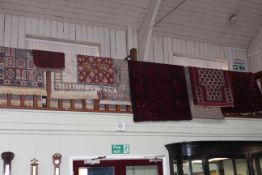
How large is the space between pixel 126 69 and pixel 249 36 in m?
5.72

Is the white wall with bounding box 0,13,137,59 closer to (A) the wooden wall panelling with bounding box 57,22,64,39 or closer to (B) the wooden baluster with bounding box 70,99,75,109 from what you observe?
(A) the wooden wall panelling with bounding box 57,22,64,39

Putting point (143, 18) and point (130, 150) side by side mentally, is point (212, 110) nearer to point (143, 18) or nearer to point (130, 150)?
point (130, 150)

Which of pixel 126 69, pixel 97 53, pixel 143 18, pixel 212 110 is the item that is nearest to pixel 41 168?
pixel 126 69

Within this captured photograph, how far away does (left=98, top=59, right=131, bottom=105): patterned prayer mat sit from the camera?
6.31 metres

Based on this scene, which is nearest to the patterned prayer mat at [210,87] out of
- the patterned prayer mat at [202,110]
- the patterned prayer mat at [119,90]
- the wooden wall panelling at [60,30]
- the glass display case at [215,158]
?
the patterned prayer mat at [202,110]

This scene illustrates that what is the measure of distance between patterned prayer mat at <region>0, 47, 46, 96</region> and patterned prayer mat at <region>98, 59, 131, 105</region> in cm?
102

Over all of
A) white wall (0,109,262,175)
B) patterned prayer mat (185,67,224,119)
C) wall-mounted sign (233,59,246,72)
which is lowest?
white wall (0,109,262,175)

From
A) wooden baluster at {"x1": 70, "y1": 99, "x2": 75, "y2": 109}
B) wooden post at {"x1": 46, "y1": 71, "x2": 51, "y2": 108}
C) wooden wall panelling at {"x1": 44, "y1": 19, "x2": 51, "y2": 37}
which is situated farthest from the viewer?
wooden wall panelling at {"x1": 44, "y1": 19, "x2": 51, "y2": 37}

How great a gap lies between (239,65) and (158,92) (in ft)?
16.4

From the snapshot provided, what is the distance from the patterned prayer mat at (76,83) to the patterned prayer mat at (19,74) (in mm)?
249

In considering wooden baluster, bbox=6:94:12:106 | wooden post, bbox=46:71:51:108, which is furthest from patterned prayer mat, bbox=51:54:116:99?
wooden baluster, bbox=6:94:12:106

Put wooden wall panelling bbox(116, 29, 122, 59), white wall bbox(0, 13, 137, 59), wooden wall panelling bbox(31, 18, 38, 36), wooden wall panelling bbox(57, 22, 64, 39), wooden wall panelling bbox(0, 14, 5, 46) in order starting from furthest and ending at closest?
1. wooden wall panelling bbox(116, 29, 122, 59)
2. wooden wall panelling bbox(57, 22, 64, 39)
3. wooden wall panelling bbox(31, 18, 38, 36)
4. white wall bbox(0, 13, 137, 59)
5. wooden wall panelling bbox(0, 14, 5, 46)

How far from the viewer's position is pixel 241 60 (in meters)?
11.1

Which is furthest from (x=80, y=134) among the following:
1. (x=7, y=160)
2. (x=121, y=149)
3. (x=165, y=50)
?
(x=165, y=50)
